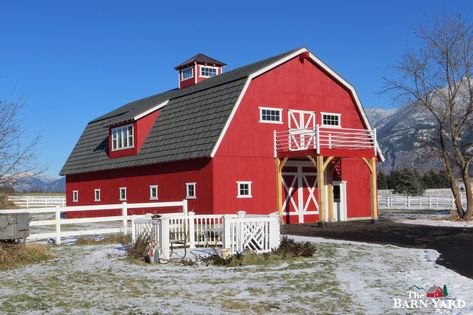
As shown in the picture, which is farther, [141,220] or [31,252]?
[141,220]

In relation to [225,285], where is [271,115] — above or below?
above

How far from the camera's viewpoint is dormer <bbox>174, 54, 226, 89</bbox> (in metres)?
33.6

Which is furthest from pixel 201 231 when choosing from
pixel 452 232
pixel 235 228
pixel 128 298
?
pixel 452 232

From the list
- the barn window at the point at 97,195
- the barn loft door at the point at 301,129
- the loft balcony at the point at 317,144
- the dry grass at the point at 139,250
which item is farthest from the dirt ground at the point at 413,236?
the barn window at the point at 97,195

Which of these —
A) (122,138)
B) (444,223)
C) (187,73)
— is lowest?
(444,223)

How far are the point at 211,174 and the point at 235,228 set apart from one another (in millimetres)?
9000

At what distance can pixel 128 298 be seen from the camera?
28.8 feet

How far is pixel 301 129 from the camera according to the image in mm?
24750

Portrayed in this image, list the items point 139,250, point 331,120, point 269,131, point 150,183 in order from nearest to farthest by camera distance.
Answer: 1. point 139,250
2. point 269,131
3. point 150,183
4. point 331,120

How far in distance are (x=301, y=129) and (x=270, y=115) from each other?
5.93 ft

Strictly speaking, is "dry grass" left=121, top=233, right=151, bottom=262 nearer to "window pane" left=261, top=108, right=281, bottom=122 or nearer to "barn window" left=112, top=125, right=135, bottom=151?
"window pane" left=261, top=108, right=281, bottom=122

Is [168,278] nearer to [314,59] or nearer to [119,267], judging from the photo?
[119,267]

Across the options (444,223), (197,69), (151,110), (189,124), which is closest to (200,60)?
(197,69)

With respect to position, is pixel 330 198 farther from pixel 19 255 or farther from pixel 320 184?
pixel 19 255
